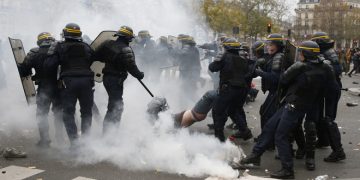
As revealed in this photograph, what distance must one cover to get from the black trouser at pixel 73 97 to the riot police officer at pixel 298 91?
271 centimetres

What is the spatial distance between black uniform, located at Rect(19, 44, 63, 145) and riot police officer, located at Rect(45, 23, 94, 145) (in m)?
0.23

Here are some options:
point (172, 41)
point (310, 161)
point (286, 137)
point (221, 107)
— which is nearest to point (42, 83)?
point (221, 107)

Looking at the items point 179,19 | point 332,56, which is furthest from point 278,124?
point 179,19

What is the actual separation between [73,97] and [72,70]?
394 mm

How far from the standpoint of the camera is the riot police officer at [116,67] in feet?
22.0

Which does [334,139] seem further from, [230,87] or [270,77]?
[230,87]

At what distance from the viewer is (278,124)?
5.80 m

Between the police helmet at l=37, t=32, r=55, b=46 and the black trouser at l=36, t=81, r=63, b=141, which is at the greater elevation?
the police helmet at l=37, t=32, r=55, b=46

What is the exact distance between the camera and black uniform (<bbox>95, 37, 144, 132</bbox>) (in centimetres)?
671

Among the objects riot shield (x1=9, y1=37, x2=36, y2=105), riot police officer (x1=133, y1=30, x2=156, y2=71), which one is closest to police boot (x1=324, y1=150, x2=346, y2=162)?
riot shield (x1=9, y1=37, x2=36, y2=105)

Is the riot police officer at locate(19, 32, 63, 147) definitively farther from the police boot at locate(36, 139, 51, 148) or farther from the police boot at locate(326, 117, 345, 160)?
the police boot at locate(326, 117, 345, 160)

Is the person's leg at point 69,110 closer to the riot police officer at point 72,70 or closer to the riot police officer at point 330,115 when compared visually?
the riot police officer at point 72,70

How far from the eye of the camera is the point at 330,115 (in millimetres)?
6676

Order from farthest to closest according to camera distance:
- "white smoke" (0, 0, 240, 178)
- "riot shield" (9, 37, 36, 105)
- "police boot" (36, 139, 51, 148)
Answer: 1. "riot shield" (9, 37, 36, 105)
2. "police boot" (36, 139, 51, 148)
3. "white smoke" (0, 0, 240, 178)
